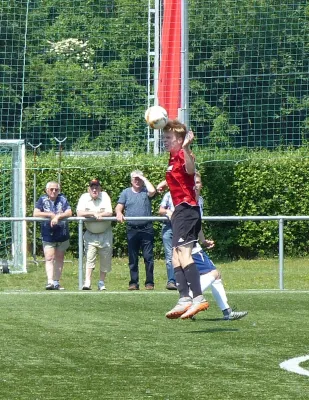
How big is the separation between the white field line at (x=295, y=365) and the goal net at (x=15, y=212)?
12.7 m

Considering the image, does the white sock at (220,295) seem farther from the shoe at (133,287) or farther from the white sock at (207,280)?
the shoe at (133,287)

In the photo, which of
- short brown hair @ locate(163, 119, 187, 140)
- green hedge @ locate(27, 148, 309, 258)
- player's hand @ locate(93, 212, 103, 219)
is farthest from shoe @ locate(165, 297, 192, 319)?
green hedge @ locate(27, 148, 309, 258)

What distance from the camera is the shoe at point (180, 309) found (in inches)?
365

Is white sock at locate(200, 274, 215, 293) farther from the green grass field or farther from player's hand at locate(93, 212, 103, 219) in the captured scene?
player's hand at locate(93, 212, 103, 219)

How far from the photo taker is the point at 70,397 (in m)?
5.97

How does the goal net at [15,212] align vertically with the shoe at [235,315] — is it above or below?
above

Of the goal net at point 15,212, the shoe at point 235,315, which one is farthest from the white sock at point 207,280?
the goal net at point 15,212

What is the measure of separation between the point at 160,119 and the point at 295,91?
12519mm

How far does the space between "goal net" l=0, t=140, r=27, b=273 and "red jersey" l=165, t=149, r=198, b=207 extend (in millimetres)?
10575

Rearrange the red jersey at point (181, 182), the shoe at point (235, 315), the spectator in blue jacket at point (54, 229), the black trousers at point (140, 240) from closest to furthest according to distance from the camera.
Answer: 1. the red jersey at point (181, 182)
2. the shoe at point (235, 315)
3. the spectator in blue jacket at point (54, 229)
4. the black trousers at point (140, 240)

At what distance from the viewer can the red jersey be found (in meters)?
9.38

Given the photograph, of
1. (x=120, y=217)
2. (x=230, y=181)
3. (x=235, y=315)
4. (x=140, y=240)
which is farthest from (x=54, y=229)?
(x=230, y=181)

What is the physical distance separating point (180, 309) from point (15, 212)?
12.4 m

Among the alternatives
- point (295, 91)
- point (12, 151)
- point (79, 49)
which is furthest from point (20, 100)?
point (295, 91)
